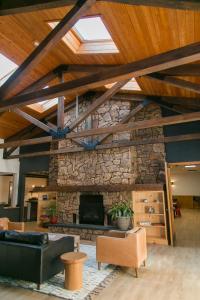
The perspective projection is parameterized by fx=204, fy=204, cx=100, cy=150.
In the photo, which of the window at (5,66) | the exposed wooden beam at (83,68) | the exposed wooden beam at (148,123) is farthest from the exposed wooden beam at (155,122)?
the window at (5,66)

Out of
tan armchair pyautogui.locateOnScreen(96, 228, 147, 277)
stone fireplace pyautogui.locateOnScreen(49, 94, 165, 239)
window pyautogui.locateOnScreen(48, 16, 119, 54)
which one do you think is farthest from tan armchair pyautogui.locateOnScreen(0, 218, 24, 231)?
window pyautogui.locateOnScreen(48, 16, 119, 54)

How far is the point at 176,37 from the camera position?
3309 millimetres

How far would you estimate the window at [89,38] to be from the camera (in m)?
4.02

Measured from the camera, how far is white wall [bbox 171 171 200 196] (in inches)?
547

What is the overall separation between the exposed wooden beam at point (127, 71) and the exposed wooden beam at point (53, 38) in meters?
0.47

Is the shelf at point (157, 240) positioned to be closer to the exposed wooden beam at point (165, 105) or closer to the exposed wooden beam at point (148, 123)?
the exposed wooden beam at point (148, 123)

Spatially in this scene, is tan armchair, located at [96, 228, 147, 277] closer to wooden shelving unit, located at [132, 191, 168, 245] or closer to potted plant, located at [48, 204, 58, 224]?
wooden shelving unit, located at [132, 191, 168, 245]

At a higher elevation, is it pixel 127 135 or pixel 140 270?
pixel 127 135

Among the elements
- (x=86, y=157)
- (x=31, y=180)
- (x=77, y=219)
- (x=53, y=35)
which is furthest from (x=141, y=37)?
(x=31, y=180)

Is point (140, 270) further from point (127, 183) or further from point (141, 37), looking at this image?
point (141, 37)

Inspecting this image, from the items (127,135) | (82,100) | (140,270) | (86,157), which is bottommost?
(140,270)

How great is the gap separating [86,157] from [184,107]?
12.5 feet

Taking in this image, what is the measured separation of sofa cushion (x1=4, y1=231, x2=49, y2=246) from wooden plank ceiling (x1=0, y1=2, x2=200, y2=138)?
3.70m

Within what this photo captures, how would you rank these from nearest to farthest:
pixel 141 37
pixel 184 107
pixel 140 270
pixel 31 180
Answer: pixel 141 37
pixel 140 270
pixel 184 107
pixel 31 180
